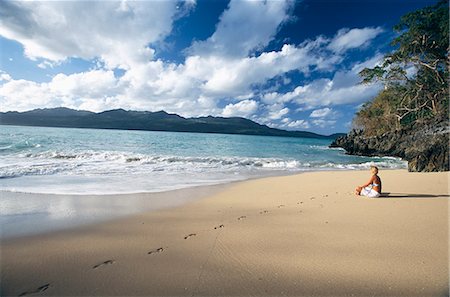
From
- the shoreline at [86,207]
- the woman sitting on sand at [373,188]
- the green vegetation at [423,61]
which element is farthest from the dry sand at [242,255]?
the green vegetation at [423,61]

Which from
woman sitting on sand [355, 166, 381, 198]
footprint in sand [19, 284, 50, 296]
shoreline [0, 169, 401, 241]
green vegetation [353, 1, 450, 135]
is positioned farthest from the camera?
green vegetation [353, 1, 450, 135]

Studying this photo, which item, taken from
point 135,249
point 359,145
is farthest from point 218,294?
→ point 359,145

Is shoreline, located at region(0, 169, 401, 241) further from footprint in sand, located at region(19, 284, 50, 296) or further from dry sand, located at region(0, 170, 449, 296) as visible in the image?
footprint in sand, located at region(19, 284, 50, 296)

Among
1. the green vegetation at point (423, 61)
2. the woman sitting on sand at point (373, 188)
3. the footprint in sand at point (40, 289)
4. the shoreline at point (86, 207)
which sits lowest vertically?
the shoreline at point (86, 207)

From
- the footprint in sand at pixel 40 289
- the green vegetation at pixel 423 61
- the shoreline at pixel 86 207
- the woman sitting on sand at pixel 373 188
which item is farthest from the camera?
the green vegetation at pixel 423 61

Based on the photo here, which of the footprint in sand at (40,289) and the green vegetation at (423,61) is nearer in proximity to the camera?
the footprint in sand at (40,289)

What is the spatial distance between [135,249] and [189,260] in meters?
Answer: 0.93

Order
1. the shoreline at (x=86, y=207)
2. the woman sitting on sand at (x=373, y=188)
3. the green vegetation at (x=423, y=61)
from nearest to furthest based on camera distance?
the shoreline at (x=86, y=207), the woman sitting on sand at (x=373, y=188), the green vegetation at (x=423, y=61)

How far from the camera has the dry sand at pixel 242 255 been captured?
2.31 meters

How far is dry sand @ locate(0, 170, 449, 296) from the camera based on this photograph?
7.57 feet

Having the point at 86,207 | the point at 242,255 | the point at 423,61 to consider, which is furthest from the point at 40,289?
the point at 423,61

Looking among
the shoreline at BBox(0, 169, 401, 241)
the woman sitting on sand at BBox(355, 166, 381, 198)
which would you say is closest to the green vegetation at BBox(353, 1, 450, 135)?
the woman sitting on sand at BBox(355, 166, 381, 198)

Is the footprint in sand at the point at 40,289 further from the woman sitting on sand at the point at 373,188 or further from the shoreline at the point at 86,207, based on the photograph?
the woman sitting on sand at the point at 373,188

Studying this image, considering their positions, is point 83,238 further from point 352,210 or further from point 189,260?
point 352,210
